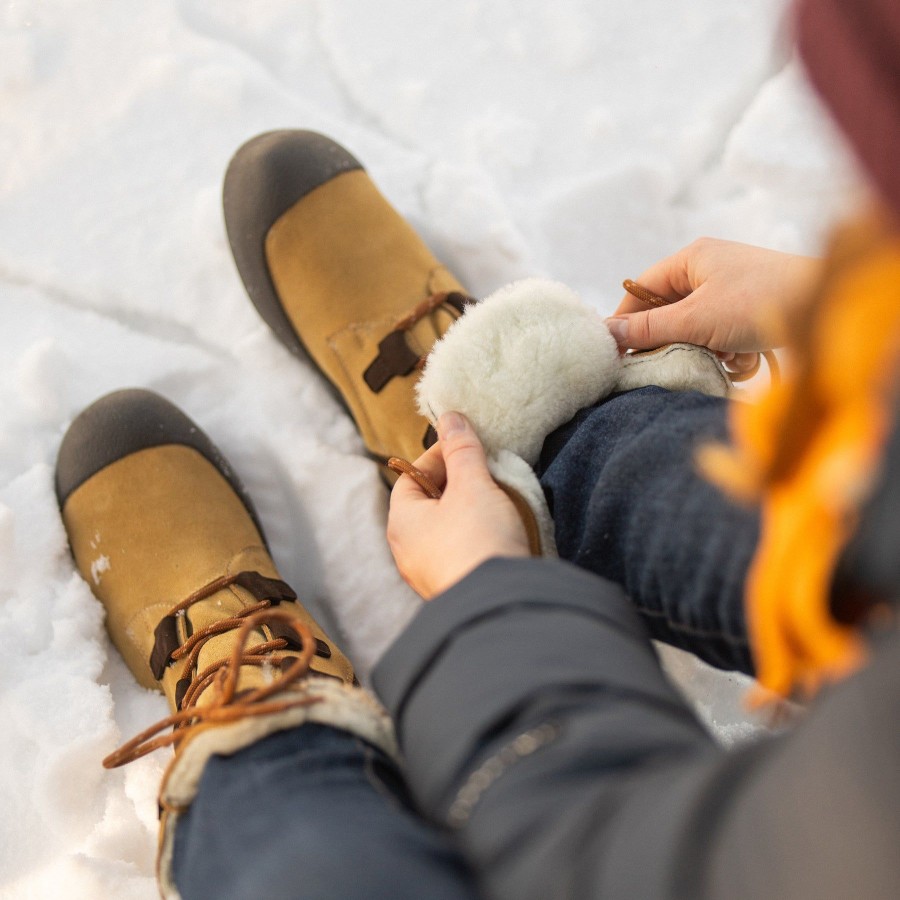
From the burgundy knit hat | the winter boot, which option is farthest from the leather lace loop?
the burgundy knit hat

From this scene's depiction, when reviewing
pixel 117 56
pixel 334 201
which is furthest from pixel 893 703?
pixel 117 56

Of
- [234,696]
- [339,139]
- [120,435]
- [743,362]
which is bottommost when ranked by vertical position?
[743,362]

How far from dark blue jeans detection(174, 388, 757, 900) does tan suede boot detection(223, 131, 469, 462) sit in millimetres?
477

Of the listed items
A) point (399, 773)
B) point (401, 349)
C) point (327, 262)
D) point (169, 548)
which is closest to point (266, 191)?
point (327, 262)

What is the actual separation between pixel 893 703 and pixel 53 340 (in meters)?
1.08

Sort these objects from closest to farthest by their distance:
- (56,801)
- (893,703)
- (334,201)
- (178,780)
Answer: (893,703) → (178,780) → (56,801) → (334,201)

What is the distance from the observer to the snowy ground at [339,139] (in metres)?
1.06

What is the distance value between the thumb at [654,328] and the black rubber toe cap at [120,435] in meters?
0.54

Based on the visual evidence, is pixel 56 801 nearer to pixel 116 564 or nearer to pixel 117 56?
pixel 116 564

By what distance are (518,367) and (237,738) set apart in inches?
15.0

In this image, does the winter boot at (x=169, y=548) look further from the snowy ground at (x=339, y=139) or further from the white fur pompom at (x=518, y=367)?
the white fur pompom at (x=518, y=367)

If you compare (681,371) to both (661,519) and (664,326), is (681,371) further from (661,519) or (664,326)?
(661,519)

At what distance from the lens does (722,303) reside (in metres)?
0.77

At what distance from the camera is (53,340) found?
1.09 metres
